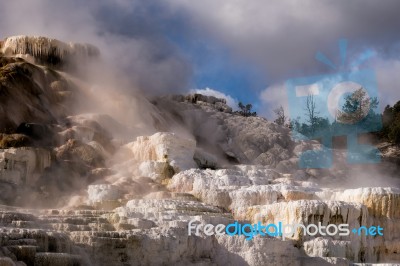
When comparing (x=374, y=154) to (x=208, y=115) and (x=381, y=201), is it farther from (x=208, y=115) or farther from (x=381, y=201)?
(x=381, y=201)

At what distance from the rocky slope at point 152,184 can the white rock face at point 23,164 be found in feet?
0.15

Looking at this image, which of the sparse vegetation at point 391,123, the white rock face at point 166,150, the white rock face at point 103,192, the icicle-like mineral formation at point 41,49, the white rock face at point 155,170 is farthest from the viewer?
the sparse vegetation at point 391,123

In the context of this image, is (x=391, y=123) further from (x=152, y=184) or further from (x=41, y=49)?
(x=152, y=184)

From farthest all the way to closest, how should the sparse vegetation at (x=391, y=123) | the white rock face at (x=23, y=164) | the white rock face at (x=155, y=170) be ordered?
1. the sparse vegetation at (x=391, y=123)
2. the white rock face at (x=155, y=170)
3. the white rock face at (x=23, y=164)

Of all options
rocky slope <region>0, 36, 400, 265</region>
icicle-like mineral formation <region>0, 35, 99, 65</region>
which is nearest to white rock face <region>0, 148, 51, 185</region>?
rocky slope <region>0, 36, 400, 265</region>

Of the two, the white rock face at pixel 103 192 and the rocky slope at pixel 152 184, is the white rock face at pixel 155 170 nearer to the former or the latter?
the rocky slope at pixel 152 184

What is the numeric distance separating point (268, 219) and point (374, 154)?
61.5ft

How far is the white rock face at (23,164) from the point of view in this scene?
81.4 feet

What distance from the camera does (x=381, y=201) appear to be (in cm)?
2105

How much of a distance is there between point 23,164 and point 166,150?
17.1ft

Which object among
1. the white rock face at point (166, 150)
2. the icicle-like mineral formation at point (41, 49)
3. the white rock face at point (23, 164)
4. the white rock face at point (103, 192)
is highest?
the icicle-like mineral formation at point (41, 49)

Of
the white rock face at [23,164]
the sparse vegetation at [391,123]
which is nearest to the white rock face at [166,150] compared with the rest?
the white rock face at [23,164]

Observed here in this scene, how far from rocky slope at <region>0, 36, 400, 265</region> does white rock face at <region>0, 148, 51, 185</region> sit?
4cm

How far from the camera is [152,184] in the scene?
25.4 metres
